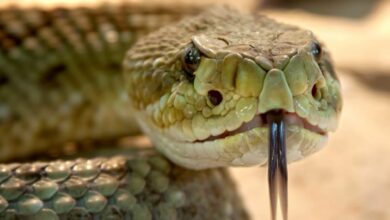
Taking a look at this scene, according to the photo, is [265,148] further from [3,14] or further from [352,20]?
[352,20]

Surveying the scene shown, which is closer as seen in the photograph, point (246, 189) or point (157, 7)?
point (246, 189)

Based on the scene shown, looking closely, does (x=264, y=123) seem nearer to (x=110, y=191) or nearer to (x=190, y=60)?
(x=190, y=60)

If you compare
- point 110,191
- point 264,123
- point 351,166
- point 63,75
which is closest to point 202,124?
point 264,123

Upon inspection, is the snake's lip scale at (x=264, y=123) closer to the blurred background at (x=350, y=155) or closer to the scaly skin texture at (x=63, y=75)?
the blurred background at (x=350, y=155)

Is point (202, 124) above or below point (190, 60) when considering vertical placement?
below

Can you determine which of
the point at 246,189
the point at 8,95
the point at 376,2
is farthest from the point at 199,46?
the point at 376,2

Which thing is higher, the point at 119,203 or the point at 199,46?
the point at 199,46
